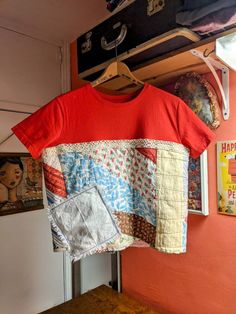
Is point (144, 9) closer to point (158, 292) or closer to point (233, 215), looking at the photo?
point (233, 215)

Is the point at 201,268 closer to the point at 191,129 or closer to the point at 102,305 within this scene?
the point at 102,305

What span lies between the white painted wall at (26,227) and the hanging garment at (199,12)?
3.28ft

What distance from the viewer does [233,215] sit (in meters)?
0.94

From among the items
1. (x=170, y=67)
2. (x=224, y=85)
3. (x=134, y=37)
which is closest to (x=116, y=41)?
(x=134, y=37)

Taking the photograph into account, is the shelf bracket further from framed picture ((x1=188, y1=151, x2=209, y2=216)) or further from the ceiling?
the ceiling

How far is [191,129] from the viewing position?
32.6 inches

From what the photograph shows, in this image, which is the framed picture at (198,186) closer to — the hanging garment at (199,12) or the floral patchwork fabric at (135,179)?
the floral patchwork fabric at (135,179)

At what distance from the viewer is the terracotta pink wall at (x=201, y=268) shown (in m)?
0.96

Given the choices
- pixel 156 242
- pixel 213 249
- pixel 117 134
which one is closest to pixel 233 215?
pixel 213 249

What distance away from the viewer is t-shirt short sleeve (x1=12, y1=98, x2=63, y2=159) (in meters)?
0.76

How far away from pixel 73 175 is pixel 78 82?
0.95 m

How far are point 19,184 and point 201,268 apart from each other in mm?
1049

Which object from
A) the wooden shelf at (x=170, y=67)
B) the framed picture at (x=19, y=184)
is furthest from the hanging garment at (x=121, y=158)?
the framed picture at (x=19, y=184)

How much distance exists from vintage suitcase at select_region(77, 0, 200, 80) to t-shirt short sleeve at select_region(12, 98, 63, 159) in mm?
359
